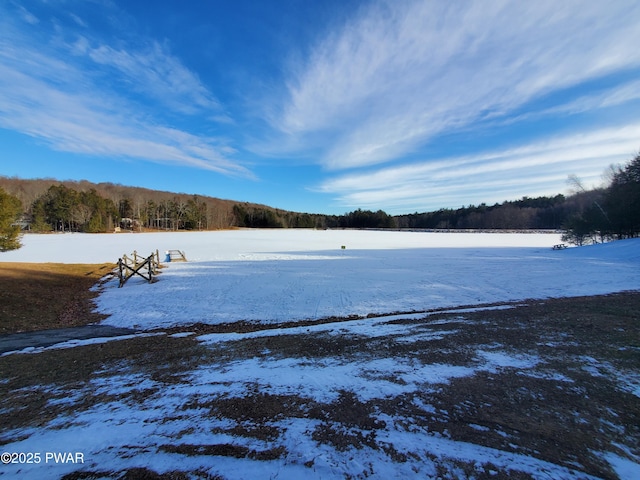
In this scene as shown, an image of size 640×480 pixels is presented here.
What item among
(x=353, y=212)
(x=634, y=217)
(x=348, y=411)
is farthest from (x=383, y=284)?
(x=353, y=212)

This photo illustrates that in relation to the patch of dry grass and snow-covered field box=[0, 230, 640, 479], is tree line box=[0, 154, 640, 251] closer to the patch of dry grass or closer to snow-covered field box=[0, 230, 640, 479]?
the patch of dry grass

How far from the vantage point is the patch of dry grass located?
9.73 m

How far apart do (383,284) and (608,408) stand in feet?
34.5

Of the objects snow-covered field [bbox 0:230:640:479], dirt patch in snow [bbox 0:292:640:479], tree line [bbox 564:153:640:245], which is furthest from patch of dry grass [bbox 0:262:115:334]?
tree line [bbox 564:153:640:245]

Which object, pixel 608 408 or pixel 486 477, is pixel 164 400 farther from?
pixel 608 408

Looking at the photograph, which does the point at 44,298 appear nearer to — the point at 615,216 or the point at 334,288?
the point at 334,288

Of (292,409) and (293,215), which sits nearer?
(292,409)

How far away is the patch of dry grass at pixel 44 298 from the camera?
9.73 m

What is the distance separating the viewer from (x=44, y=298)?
12.5 meters

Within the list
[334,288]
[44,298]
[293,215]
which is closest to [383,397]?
[334,288]

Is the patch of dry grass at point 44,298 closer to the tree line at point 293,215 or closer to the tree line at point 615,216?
the tree line at point 293,215

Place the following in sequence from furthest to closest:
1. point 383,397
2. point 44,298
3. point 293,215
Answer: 1. point 293,215
2. point 44,298
3. point 383,397

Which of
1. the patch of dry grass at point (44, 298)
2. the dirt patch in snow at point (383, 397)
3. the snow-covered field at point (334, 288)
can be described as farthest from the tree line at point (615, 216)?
the patch of dry grass at point (44, 298)

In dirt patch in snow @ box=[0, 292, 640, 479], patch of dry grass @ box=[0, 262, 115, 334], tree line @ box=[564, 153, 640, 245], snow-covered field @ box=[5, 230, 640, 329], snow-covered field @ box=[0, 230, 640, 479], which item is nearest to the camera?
snow-covered field @ box=[0, 230, 640, 479]
